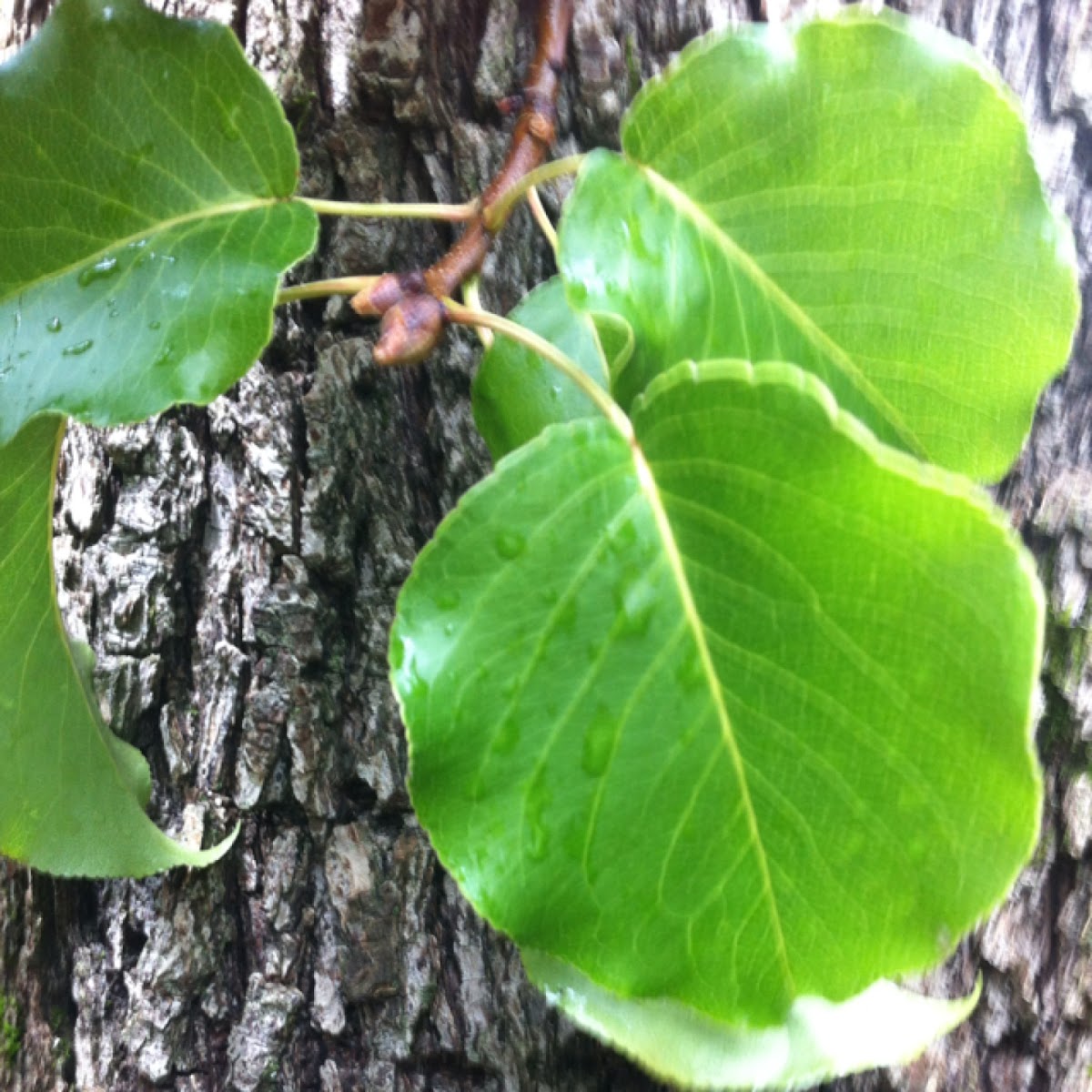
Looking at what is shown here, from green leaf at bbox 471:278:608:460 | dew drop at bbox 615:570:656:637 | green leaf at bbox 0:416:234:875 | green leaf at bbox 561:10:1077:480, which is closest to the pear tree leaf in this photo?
green leaf at bbox 471:278:608:460

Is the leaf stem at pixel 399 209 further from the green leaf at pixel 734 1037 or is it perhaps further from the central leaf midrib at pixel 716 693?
the green leaf at pixel 734 1037

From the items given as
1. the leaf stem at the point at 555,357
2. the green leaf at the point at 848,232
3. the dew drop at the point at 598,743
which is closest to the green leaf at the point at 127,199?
the leaf stem at the point at 555,357

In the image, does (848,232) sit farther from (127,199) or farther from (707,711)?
(127,199)

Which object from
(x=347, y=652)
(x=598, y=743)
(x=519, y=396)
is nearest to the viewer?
(x=598, y=743)

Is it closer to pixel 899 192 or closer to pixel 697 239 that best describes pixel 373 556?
pixel 697 239

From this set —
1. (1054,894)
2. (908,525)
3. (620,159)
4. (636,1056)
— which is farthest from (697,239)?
(1054,894)

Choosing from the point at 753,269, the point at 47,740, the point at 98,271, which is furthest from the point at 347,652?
the point at 753,269
